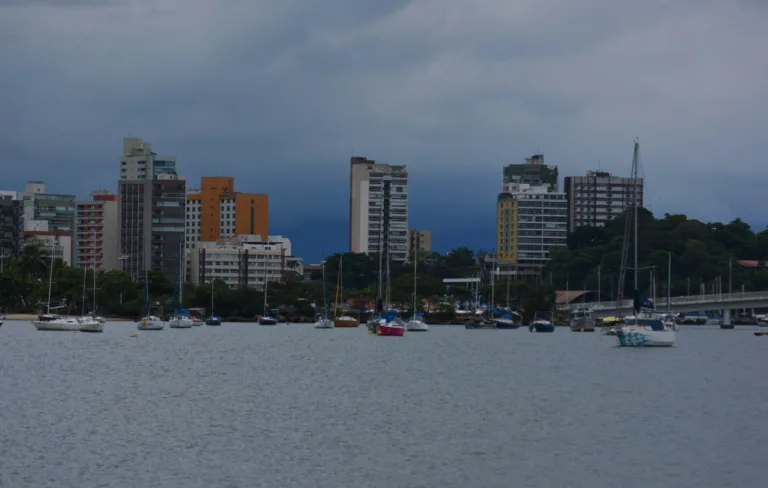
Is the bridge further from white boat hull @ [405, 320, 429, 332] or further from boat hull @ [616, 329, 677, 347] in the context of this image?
boat hull @ [616, 329, 677, 347]

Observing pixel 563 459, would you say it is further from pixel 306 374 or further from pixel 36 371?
pixel 36 371

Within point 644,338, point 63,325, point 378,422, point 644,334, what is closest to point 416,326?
point 63,325

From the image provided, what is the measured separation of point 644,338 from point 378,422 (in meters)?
71.3

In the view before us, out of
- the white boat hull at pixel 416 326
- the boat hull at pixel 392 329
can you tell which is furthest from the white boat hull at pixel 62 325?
the white boat hull at pixel 416 326

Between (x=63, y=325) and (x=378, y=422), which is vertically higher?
(x=63, y=325)

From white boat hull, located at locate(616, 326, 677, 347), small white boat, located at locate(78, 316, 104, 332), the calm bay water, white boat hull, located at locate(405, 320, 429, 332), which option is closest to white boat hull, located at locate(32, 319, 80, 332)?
small white boat, located at locate(78, 316, 104, 332)

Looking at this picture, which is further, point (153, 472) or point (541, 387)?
point (541, 387)

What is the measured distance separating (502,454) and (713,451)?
24.8 ft

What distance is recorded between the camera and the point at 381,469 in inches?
1768

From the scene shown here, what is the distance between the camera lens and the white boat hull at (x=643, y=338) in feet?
411

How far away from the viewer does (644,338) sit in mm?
126062

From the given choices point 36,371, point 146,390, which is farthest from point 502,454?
point 36,371

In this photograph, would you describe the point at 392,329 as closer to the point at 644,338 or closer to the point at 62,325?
the point at 62,325

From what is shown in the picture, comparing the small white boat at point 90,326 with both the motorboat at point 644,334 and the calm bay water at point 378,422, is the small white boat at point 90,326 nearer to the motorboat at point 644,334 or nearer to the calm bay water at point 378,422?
the calm bay water at point 378,422
